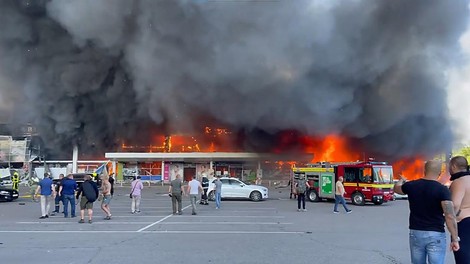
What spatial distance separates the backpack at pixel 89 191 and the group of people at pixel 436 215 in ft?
32.1

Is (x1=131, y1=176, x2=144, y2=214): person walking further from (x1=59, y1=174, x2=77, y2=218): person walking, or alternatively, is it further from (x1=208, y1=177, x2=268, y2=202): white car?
(x1=208, y1=177, x2=268, y2=202): white car

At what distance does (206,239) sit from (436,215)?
5778 mm

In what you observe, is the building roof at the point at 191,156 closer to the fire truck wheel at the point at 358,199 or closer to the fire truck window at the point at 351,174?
the fire truck window at the point at 351,174

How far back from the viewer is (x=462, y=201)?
15.7ft

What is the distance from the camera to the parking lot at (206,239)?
7.40 m

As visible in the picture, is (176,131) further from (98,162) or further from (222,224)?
(222,224)

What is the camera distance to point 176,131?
40.5 m

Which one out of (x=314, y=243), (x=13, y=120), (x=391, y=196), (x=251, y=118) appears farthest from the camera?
(x=13, y=120)

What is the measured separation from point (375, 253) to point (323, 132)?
85.4 ft

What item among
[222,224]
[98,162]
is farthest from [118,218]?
[98,162]

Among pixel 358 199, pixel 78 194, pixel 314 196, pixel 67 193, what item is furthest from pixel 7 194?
pixel 358 199

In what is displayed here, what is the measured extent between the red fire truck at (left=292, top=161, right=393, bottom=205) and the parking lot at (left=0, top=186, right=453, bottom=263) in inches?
206

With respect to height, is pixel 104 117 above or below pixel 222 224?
above

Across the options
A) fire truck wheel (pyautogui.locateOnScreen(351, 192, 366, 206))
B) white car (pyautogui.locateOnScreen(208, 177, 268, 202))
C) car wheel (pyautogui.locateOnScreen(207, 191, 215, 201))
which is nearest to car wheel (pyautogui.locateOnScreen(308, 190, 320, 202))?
white car (pyautogui.locateOnScreen(208, 177, 268, 202))
